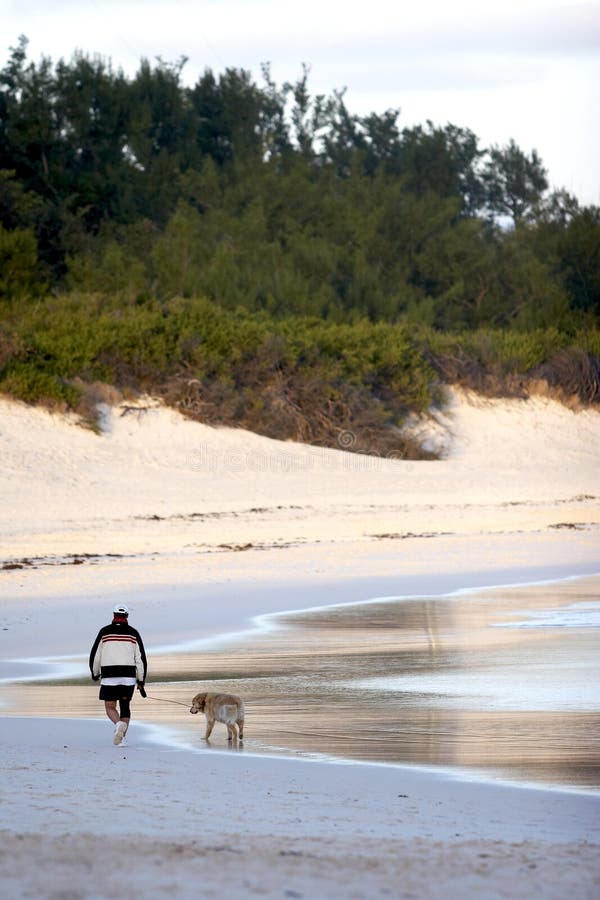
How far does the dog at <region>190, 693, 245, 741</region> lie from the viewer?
7.97 m

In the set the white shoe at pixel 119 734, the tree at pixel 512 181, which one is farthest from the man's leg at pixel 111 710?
the tree at pixel 512 181

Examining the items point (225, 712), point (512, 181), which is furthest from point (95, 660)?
point (512, 181)

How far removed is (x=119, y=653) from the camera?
27.0ft

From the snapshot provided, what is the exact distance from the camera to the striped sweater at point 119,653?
8.17m

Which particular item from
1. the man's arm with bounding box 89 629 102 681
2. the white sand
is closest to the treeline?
the white sand

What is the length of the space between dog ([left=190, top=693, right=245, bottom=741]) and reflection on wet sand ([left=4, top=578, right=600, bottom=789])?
0.10 metres

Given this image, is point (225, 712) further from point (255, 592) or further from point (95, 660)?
point (255, 592)

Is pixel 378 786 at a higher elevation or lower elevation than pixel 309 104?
lower

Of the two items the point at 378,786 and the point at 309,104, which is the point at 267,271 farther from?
the point at 378,786

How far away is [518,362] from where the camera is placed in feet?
119

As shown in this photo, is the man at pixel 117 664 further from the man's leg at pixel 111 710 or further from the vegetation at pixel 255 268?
the vegetation at pixel 255 268

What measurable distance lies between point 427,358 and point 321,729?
26.7 meters

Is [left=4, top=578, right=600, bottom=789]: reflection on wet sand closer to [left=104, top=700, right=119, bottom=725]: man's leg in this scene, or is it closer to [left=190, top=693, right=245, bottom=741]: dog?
[left=190, top=693, right=245, bottom=741]: dog

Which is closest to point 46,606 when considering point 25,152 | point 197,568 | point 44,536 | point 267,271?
point 197,568
